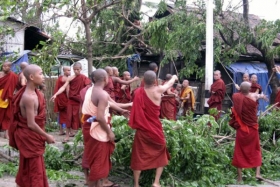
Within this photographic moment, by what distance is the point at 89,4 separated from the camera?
11.6 metres

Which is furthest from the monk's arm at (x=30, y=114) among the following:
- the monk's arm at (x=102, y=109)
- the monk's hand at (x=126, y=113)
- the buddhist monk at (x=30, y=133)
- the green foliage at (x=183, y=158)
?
the green foliage at (x=183, y=158)

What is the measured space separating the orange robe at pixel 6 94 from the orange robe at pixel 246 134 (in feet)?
17.5

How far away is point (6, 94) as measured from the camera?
10.5 meters

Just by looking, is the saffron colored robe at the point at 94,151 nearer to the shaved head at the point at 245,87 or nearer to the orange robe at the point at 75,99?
the shaved head at the point at 245,87

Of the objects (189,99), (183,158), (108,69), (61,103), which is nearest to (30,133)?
(183,158)

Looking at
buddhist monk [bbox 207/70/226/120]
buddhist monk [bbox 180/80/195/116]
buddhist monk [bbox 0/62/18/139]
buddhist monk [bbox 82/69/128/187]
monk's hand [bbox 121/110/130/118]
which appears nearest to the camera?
buddhist monk [bbox 82/69/128/187]

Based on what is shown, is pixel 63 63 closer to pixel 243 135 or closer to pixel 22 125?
pixel 243 135

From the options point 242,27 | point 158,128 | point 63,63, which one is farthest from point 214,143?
point 63,63

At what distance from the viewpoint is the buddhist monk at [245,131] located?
24.7 feet

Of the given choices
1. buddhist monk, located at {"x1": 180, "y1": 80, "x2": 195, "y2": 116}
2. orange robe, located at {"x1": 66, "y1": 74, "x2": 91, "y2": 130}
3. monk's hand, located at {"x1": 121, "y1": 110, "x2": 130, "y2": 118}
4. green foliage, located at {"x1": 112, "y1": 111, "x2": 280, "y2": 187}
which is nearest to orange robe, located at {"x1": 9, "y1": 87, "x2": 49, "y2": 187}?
monk's hand, located at {"x1": 121, "y1": 110, "x2": 130, "y2": 118}

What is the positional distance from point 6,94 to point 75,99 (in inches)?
63.8

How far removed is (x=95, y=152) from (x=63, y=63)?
12.5 m

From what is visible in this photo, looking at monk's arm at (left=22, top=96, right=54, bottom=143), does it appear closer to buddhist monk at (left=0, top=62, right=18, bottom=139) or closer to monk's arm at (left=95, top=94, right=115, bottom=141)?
monk's arm at (left=95, top=94, right=115, bottom=141)

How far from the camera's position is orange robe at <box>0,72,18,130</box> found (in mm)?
10445
